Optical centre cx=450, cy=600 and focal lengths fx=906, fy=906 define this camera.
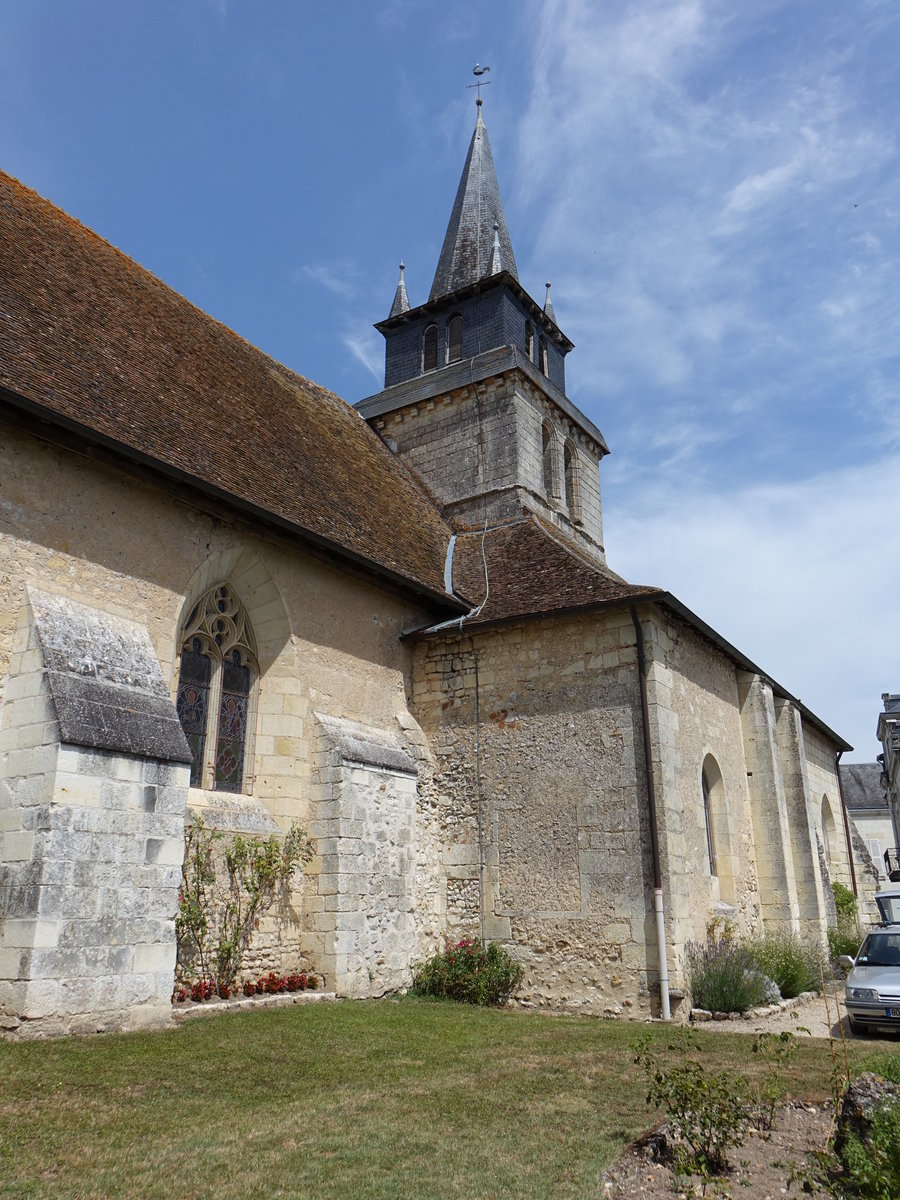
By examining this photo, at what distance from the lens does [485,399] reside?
15.4 meters

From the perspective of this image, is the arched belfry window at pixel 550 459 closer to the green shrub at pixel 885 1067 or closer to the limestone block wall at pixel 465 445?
the limestone block wall at pixel 465 445

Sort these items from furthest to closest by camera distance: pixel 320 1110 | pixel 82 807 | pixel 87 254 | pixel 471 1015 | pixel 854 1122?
pixel 87 254
pixel 471 1015
pixel 82 807
pixel 320 1110
pixel 854 1122

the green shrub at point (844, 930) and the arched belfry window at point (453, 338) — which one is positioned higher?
the arched belfry window at point (453, 338)

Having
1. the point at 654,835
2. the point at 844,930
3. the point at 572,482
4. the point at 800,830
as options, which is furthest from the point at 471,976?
the point at 572,482

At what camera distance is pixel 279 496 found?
9.71 m

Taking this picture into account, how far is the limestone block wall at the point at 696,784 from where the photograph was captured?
933 centimetres

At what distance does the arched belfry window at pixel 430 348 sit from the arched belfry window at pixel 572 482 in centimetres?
294

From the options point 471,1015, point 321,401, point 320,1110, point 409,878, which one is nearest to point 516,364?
point 321,401

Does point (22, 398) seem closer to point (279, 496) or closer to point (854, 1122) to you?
point (279, 496)

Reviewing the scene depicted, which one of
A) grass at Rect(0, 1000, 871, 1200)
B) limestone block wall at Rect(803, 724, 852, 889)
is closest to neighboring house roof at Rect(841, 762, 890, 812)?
limestone block wall at Rect(803, 724, 852, 889)

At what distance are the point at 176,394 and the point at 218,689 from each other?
3.19 metres

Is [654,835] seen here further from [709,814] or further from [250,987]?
[250,987]

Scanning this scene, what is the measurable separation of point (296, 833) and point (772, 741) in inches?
292

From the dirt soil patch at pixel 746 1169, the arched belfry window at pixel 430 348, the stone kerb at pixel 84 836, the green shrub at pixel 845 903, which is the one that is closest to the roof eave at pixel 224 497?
the stone kerb at pixel 84 836
